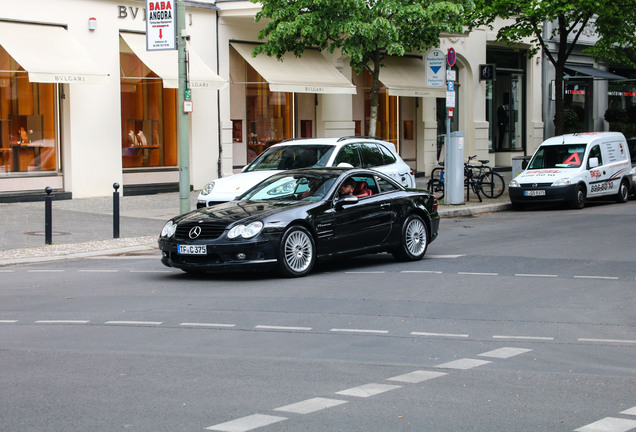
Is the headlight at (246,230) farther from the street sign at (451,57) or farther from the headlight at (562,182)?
the headlight at (562,182)

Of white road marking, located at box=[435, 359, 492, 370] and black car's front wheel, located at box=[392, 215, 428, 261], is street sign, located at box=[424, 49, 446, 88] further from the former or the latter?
white road marking, located at box=[435, 359, 492, 370]

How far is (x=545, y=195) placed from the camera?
906 inches

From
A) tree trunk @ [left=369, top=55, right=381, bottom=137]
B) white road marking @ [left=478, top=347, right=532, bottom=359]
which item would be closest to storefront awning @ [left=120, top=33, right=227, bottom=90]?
tree trunk @ [left=369, top=55, right=381, bottom=137]

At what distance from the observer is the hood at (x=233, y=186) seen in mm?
16438

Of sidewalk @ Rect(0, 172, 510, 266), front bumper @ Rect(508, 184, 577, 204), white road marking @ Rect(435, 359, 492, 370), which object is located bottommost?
white road marking @ Rect(435, 359, 492, 370)

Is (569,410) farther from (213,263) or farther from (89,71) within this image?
(89,71)

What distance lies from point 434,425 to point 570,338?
318cm

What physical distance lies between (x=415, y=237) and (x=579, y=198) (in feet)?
34.6

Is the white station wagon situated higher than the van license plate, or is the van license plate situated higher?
the white station wagon

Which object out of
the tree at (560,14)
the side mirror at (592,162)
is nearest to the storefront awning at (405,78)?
the tree at (560,14)

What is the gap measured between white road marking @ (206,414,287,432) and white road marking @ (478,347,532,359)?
97.9 inches

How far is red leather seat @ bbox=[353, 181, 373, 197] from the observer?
523 inches

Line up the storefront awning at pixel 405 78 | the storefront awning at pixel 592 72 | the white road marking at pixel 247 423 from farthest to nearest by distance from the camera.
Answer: the storefront awning at pixel 592 72
the storefront awning at pixel 405 78
the white road marking at pixel 247 423

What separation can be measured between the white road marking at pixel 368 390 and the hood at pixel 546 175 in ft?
56.3
